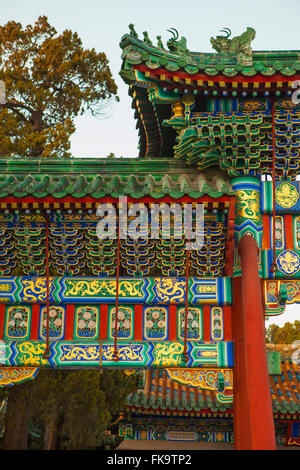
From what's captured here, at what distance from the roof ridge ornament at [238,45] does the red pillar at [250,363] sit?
2.61 metres

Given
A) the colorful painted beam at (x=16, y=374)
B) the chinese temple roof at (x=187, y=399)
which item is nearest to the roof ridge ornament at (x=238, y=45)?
the colorful painted beam at (x=16, y=374)

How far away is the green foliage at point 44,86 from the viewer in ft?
44.4

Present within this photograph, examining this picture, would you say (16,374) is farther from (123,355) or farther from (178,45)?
(178,45)

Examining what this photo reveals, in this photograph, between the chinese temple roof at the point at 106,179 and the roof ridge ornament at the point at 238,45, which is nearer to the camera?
the chinese temple roof at the point at 106,179

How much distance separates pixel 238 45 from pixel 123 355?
480 centimetres

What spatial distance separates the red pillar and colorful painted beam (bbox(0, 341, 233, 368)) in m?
0.30

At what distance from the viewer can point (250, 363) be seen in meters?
6.15

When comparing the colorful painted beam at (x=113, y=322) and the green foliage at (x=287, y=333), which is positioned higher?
the green foliage at (x=287, y=333)


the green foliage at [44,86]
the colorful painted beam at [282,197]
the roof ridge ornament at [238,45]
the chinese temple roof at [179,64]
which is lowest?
the colorful painted beam at [282,197]

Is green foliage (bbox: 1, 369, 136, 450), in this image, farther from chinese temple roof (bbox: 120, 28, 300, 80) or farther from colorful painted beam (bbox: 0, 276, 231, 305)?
chinese temple roof (bbox: 120, 28, 300, 80)

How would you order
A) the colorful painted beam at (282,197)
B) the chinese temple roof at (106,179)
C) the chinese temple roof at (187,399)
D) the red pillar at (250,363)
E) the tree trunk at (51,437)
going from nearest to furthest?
the red pillar at (250,363) < the chinese temple roof at (106,179) < the colorful painted beam at (282,197) < the chinese temple roof at (187,399) < the tree trunk at (51,437)

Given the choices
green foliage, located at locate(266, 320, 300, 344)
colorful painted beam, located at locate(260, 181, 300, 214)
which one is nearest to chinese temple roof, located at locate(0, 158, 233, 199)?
colorful painted beam, located at locate(260, 181, 300, 214)

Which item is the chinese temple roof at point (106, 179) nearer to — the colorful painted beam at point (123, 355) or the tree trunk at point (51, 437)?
the colorful painted beam at point (123, 355)

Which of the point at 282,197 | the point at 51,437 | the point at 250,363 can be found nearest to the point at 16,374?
the point at 250,363
